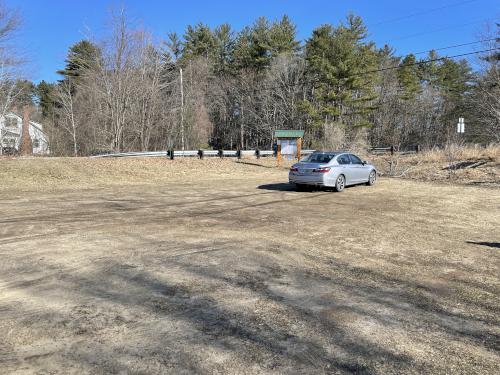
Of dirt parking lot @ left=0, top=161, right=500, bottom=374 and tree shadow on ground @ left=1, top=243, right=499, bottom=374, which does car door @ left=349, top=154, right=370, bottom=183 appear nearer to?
dirt parking lot @ left=0, top=161, right=500, bottom=374

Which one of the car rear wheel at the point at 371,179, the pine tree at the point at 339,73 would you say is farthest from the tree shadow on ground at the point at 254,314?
the pine tree at the point at 339,73

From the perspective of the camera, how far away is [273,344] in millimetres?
3432

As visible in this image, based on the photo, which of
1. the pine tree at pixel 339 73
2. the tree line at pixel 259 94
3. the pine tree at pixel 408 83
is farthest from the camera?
the pine tree at pixel 408 83

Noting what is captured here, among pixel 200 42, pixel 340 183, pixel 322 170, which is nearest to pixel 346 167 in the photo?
pixel 340 183

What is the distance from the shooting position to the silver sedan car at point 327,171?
1448cm

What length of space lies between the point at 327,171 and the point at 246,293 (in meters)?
10.4

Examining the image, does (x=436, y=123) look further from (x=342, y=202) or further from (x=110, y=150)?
(x=342, y=202)

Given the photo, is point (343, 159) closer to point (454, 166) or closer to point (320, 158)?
point (320, 158)

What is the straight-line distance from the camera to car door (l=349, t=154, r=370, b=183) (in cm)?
1601

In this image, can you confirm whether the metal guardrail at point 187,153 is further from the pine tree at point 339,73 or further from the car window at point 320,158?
the pine tree at point 339,73

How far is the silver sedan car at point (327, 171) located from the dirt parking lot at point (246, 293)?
468 centimetres

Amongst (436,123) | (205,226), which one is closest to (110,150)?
(205,226)

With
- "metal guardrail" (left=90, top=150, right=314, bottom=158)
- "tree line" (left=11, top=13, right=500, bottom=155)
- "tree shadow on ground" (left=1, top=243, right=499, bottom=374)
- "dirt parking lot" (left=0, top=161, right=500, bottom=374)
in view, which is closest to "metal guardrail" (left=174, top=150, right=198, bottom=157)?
"metal guardrail" (left=90, top=150, right=314, bottom=158)

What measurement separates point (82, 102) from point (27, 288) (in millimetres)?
41581
